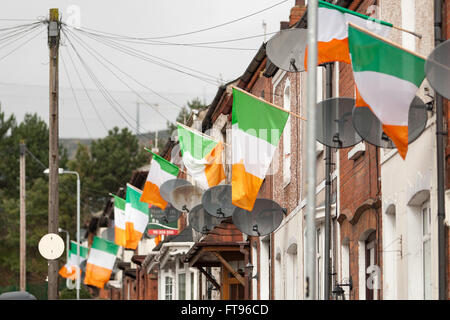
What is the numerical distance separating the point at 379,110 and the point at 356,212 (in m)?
5.42

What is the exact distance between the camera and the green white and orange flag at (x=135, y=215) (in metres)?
30.8

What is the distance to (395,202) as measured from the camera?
14180 millimetres

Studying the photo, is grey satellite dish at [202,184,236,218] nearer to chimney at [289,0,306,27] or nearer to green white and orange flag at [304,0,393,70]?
chimney at [289,0,306,27]

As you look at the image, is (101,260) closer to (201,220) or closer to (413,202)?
(201,220)

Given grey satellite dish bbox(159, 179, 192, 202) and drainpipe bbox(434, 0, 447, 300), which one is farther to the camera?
grey satellite dish bbox(159, 179, 192, 202)

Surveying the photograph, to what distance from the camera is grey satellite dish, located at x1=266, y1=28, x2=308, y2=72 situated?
1609 cm

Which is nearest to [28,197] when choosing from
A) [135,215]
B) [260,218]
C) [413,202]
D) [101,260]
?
[101,260]

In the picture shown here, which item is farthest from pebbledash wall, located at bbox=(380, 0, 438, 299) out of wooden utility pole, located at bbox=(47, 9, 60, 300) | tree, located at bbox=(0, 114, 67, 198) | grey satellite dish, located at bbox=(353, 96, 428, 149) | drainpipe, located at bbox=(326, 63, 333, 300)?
→ tree, located at bbox=(0, 114, 67, 198)

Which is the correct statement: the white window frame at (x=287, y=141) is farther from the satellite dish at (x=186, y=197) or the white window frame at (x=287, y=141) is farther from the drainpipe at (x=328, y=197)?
the satellite dish at (x=186, y=197)

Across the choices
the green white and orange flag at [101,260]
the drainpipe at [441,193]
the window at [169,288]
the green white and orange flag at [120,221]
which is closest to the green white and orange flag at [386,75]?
the drainpipe at [441,193]

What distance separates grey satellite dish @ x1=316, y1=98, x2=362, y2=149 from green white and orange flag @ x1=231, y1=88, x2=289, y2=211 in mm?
847

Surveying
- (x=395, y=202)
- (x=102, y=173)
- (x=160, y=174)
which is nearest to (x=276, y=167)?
(x=160, y=174)

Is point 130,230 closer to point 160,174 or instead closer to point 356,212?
point 160,174

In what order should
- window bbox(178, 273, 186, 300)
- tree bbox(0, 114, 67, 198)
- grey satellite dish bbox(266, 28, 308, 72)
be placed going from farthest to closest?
tree bbox(0, 114, 67, 198) < window bbox(178, 273, 186, 300) < grey satellite dish bbox(266, 28, 308, 72)
